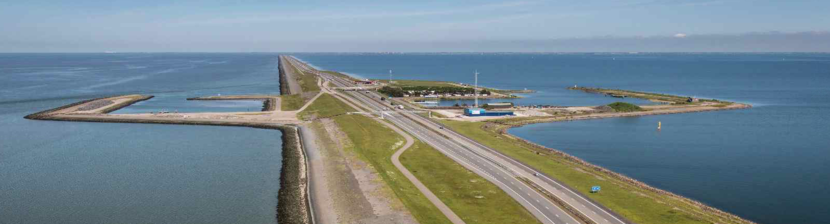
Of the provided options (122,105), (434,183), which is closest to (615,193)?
→ (434,183)

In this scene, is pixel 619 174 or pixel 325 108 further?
pixel 325 108

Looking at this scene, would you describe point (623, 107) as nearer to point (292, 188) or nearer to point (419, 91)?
point (419, 91)

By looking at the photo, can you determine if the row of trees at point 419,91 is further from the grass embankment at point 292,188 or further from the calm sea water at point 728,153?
the grass embankment at point 292,188

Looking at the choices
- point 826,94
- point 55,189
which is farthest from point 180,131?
point 826,94

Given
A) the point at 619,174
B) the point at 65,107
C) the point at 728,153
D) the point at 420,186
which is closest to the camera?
the point at 420,186

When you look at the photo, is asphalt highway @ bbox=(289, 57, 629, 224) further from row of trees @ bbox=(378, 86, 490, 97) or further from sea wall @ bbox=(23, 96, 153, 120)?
sea wall @ bbox=(23, 96, 153, 120)

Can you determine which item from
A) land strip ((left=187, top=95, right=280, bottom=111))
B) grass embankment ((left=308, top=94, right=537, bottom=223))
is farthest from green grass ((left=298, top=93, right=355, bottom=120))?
grass embankment ((left=308, top=94, right=537, bottom=223))

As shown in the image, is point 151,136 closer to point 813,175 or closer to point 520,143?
point 520,143
